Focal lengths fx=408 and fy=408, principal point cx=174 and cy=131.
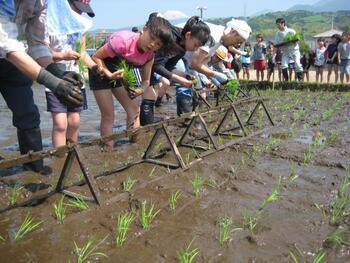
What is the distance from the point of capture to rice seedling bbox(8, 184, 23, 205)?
2.89 m

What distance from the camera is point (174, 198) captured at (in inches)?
117

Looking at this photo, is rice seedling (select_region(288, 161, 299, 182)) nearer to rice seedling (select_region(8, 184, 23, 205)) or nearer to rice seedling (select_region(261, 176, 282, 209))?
rice seedling (select_region(261, 176, 282, 209))

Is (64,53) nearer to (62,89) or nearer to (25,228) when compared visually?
(62,89)

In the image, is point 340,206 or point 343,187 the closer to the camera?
point 340,206

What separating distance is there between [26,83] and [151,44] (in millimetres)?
1207

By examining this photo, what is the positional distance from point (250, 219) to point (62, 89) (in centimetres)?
144

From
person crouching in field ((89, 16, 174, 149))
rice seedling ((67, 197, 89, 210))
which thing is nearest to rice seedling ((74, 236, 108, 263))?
rice seedling ((67, 197, 89, 210))

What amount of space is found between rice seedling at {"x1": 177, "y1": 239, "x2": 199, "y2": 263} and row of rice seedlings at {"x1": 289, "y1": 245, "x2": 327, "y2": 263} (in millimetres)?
520

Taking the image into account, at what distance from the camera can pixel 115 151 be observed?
4.45 metres

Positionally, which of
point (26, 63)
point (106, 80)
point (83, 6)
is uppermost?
point (83, 6)

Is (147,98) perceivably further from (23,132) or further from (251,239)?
(251,239)

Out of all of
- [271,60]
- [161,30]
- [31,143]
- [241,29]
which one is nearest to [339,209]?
[161,30]

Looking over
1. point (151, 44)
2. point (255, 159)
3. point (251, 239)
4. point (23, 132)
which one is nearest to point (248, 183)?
point (255, 159)

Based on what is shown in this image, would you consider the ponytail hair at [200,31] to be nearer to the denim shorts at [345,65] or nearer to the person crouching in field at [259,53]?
the denim shorts at [345,65]
